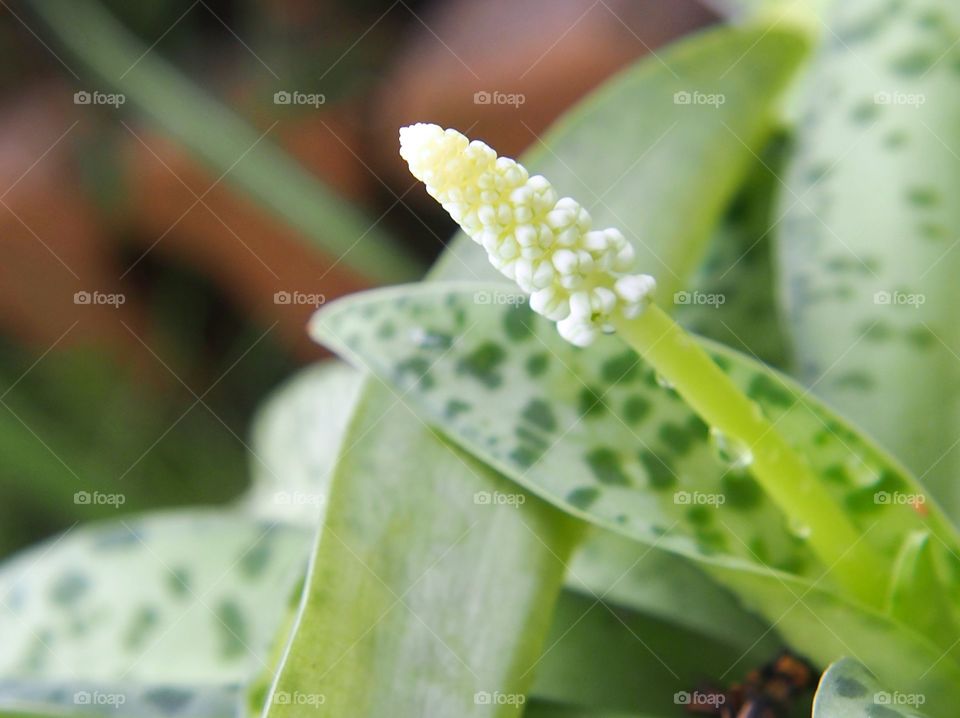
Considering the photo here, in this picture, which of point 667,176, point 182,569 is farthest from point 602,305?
A: point 182,569

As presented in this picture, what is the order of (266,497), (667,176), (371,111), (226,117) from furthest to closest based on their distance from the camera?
1. (371,111)
2. (226,117)
3. (266,497)
4. (667,176)

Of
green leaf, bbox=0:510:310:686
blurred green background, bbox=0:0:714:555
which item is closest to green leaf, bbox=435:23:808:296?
green leaf, bbox=0:510:310:686

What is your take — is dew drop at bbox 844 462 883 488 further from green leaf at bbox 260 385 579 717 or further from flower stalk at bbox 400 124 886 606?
green leaf at bbox 260 385 579 717

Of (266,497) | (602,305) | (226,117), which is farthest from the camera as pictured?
(226,117)

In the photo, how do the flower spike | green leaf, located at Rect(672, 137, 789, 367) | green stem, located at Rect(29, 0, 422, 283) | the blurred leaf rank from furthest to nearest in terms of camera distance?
1. the blurred leaf
2. green stem, located at Rect(29, 0, 422, 283)
3. green leaf, located at Rect(672, 137, 789, 367)
4. the flower spike

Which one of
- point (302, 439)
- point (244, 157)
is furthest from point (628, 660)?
point (244, 157)

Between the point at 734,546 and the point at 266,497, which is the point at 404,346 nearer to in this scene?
the point at 734,546

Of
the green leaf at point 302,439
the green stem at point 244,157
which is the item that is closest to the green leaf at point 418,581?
the green leaf at point 302,439
